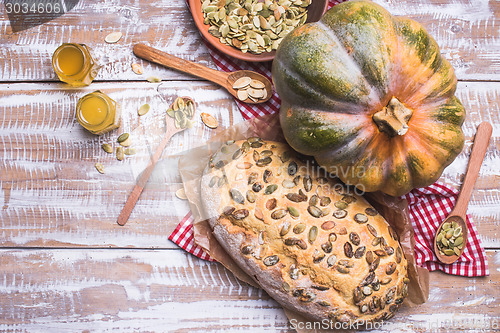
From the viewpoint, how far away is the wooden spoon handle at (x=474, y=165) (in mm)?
1570

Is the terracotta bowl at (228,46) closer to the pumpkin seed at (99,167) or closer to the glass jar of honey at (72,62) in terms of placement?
the glass jar of honey at (72,62)

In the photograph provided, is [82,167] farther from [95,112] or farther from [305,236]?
[305,236]

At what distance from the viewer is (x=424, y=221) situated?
1.58 meters

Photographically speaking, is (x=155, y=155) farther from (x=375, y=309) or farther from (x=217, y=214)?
(x=375, y=309)

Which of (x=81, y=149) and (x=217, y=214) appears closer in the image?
(x=217, y=214)

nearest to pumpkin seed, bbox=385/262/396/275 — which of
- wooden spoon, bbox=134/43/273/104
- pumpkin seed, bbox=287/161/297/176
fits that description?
pumpkin seed, bbox=287/161/297/176

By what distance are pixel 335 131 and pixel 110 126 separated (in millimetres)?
839

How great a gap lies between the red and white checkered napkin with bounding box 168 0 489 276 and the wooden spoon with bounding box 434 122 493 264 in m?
0.02

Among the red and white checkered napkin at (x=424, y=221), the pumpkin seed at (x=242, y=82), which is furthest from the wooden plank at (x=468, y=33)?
the pumpkin seed at (x=242, y=82)

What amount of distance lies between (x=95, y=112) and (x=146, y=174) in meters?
0.29

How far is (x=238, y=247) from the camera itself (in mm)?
1403

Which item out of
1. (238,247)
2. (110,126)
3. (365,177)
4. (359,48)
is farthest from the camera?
(110,126)

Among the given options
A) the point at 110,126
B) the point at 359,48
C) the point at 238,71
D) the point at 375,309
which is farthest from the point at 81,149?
the point at 375,309

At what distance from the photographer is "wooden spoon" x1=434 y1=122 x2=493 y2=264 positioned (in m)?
1.55
